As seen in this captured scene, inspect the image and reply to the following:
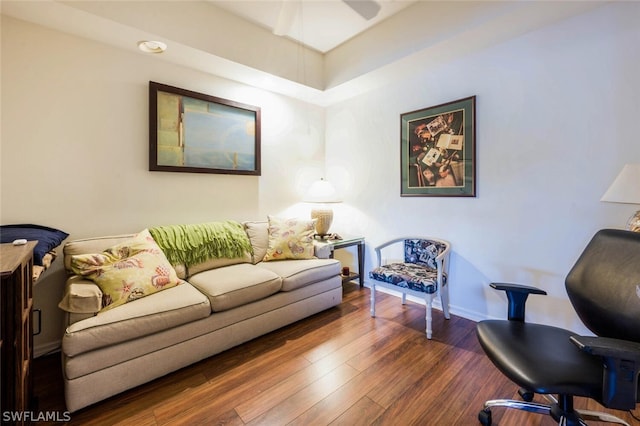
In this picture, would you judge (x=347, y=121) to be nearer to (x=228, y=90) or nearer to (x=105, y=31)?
(x=228, y=90)

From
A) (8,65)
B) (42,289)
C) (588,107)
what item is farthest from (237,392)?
(588,107)

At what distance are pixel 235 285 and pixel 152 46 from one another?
2039 millimetres

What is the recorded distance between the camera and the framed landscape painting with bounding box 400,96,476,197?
2453 millimetres

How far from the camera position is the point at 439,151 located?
2.65 metres

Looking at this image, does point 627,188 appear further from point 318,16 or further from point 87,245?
point 87,245

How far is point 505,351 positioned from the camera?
4.01ft

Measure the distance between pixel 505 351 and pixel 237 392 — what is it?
1.44 m

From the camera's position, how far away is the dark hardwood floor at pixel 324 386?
142cm

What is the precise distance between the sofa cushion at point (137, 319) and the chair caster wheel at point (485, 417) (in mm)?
1661

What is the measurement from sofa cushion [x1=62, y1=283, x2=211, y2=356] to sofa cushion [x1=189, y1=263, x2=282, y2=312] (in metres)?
0.08

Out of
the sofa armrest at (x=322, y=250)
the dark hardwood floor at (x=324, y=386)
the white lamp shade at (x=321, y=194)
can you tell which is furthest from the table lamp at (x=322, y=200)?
the dark hardwood floor at (x=324, y=386)

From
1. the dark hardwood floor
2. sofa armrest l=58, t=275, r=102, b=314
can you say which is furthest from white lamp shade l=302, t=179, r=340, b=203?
sofa armrest l=58, t=275, r=102, b=314

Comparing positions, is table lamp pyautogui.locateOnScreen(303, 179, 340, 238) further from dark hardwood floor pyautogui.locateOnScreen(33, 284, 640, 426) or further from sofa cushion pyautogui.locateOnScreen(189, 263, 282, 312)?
dark hardwood floor pyautogui.locateOnScreen(33, 284, 640, 426)

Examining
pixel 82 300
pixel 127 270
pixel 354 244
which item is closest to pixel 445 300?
pixel 354 244
